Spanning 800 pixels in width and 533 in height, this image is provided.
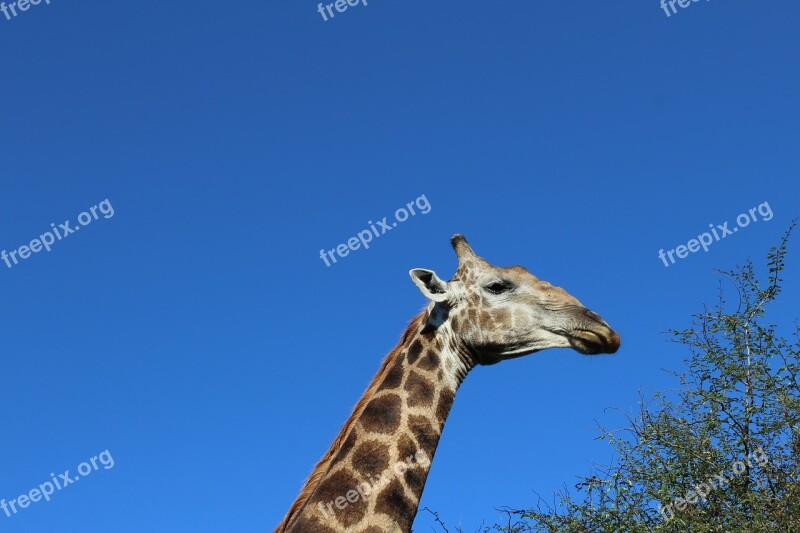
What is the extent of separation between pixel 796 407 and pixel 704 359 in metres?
1.69

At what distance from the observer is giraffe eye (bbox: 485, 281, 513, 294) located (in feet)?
31.8

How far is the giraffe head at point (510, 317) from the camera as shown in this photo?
9.23 metres

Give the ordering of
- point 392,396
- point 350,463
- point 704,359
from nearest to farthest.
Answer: point 350,463
point 392,396
point 704,359

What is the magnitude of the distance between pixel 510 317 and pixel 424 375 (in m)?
1.07

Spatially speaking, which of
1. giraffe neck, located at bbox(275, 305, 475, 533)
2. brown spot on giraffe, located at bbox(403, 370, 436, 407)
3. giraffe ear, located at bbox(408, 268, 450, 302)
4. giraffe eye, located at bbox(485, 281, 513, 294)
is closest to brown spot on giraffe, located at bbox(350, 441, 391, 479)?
giraffe neck, located at bbox(275, 305, 475, 533)

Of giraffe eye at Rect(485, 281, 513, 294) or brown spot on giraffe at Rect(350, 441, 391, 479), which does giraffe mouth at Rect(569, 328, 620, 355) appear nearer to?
giraffe eye at Rect(485, 281, 513, 294)

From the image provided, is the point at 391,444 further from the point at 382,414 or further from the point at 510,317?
the point at 510,317

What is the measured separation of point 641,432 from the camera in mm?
13992

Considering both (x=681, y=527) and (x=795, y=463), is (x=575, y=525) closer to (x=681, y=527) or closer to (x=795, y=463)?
(x=681, y=527)

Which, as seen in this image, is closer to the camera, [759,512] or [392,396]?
[392,396]

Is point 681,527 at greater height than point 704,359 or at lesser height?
lesser

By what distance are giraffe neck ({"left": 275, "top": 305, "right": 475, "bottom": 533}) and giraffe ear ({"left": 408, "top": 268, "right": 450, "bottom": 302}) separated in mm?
203

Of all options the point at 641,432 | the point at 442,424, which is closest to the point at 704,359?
the point at 641,432

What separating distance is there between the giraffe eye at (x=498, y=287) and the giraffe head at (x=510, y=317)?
0.01m
